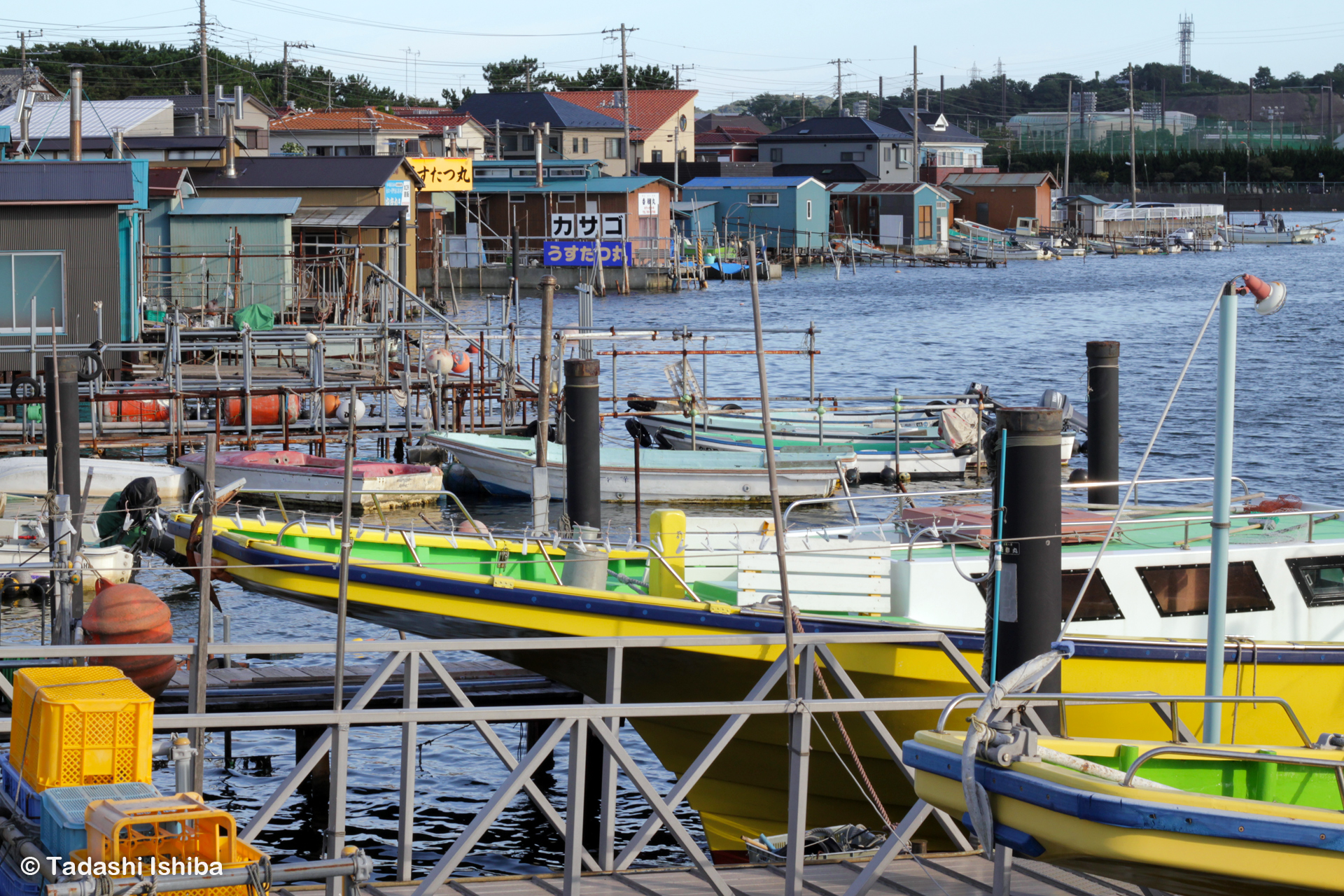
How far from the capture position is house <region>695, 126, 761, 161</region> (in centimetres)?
12694

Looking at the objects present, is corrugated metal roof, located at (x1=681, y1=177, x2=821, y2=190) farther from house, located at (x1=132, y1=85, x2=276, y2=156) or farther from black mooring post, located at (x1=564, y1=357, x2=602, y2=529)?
black mooring post, located at (x1=564, y1=357, x2=602, y2=529)

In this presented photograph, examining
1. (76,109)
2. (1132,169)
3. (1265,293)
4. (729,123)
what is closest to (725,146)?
(729,123)

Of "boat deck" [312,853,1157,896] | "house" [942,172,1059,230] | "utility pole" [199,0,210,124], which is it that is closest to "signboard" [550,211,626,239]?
"utility pole" [199,0,210,124]

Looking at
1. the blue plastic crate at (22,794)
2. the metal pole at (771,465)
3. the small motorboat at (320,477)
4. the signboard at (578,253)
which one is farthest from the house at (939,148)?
A: the blue plastic crate at (22,794)

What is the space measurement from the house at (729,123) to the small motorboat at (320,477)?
396ft

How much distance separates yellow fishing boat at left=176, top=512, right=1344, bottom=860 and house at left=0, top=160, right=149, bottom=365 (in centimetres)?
1952

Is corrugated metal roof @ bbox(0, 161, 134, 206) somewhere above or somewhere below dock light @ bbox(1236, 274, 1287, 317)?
above

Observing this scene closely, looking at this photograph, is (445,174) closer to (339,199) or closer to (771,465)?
(339,199)

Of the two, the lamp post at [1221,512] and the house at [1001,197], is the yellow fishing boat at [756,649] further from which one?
the house at [1001,197]

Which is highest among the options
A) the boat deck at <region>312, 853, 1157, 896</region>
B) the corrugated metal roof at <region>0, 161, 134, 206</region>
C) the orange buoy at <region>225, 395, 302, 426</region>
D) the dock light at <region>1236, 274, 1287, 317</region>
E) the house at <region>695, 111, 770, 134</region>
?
the house at <region>695, 111, 770, 134</region>

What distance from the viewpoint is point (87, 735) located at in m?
7.22

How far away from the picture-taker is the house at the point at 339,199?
45.9m

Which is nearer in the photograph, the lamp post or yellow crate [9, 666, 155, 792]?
yellow crate [9, 666, 155, 792]

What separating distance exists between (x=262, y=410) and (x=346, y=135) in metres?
52.5
